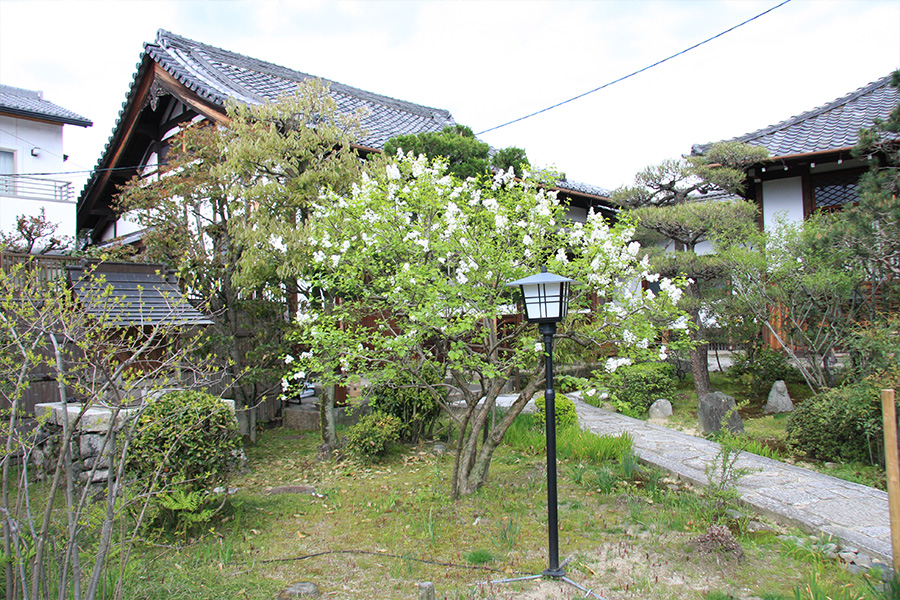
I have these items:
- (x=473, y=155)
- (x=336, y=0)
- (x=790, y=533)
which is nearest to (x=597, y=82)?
(x=473, y=155)

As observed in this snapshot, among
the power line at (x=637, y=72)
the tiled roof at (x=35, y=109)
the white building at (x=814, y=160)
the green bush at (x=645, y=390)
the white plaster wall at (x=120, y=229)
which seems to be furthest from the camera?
the tiled roof at (x=35, y=109)

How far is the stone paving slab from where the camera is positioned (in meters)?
4.61

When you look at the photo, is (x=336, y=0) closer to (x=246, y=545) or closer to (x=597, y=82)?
(x=597, y=82)

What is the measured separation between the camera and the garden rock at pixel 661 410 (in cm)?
927

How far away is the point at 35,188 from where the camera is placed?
15562 millimetres

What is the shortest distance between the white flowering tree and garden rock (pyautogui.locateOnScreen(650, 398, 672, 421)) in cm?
402

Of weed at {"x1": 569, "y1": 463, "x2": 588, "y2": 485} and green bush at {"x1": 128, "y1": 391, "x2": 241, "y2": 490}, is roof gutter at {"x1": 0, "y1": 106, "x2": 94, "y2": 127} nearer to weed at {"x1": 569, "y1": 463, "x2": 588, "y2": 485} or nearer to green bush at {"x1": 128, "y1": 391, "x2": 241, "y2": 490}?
green bush at {"x1": 128, "y1": 391, "x2": 241, "y2": 490}

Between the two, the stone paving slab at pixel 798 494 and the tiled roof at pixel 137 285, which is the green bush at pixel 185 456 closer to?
the tiled roof at pixel 137 285

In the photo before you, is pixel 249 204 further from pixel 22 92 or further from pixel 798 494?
pixel 22 92

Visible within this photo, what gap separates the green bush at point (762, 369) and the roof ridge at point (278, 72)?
967cm

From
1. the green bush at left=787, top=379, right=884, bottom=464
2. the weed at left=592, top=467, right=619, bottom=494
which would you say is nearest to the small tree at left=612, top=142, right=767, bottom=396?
the green bush at left=787, top=379, right=884, bottom=464

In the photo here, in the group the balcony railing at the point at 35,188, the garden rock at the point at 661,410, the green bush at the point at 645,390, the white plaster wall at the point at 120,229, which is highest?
the balcony railing at the point at 35,188

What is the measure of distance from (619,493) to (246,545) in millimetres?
3472

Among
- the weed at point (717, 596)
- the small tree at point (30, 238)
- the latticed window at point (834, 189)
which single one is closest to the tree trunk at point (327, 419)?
the weed at point (717, 596)
